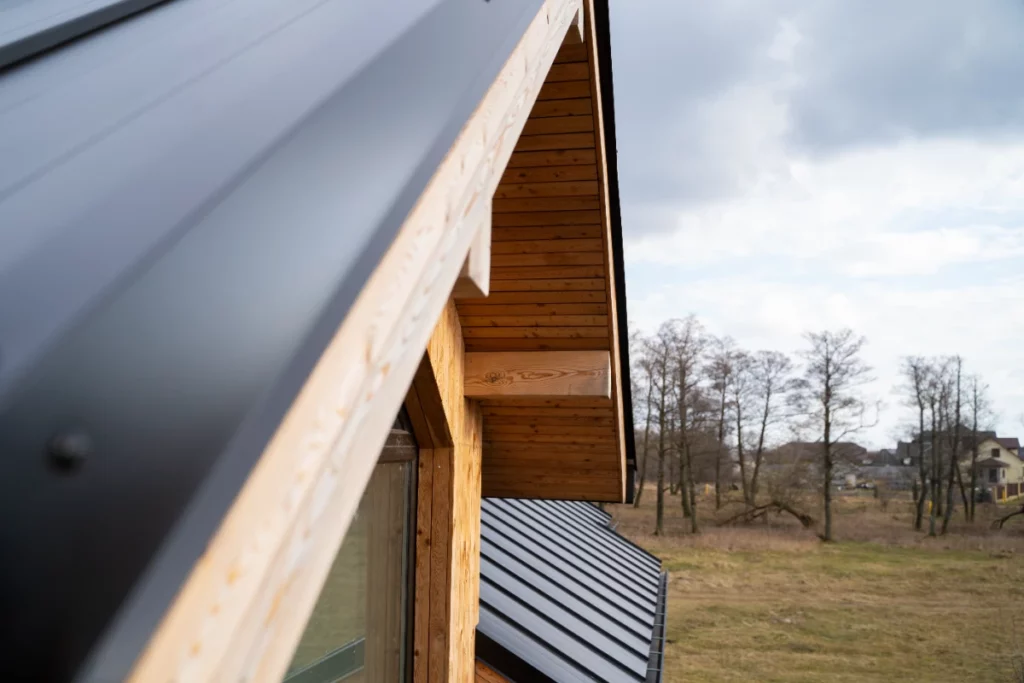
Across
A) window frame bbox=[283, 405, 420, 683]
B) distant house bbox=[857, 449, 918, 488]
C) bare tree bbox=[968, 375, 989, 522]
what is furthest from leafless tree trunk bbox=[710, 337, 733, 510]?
window frame bbox=[283, 405, 420, 683]

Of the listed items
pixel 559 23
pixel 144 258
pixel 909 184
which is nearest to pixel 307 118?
pixel 144 258

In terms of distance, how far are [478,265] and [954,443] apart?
38.3 m

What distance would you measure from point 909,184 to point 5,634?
93830 millimetres

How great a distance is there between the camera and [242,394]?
657 mm

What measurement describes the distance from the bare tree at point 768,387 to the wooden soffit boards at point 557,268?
102 feet

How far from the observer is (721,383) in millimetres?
34875

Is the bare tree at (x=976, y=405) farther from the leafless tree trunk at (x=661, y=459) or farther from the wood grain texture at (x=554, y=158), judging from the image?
the wood grain texture at (x=554, y=158)

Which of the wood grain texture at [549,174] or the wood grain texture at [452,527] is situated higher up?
the wood grain texture at [549,174]

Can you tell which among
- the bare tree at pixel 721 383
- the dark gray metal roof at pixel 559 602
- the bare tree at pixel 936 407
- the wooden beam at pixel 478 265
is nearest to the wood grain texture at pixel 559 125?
the wooden beam at pixel 478 265

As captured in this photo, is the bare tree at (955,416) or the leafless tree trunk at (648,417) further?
the bare tree at (955,416)

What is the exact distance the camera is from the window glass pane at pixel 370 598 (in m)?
2.52

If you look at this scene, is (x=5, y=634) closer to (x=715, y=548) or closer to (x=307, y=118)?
(x=307, y=118)

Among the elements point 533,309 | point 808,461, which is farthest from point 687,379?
point 533,309

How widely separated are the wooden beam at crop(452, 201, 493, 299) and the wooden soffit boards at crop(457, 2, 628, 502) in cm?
159
